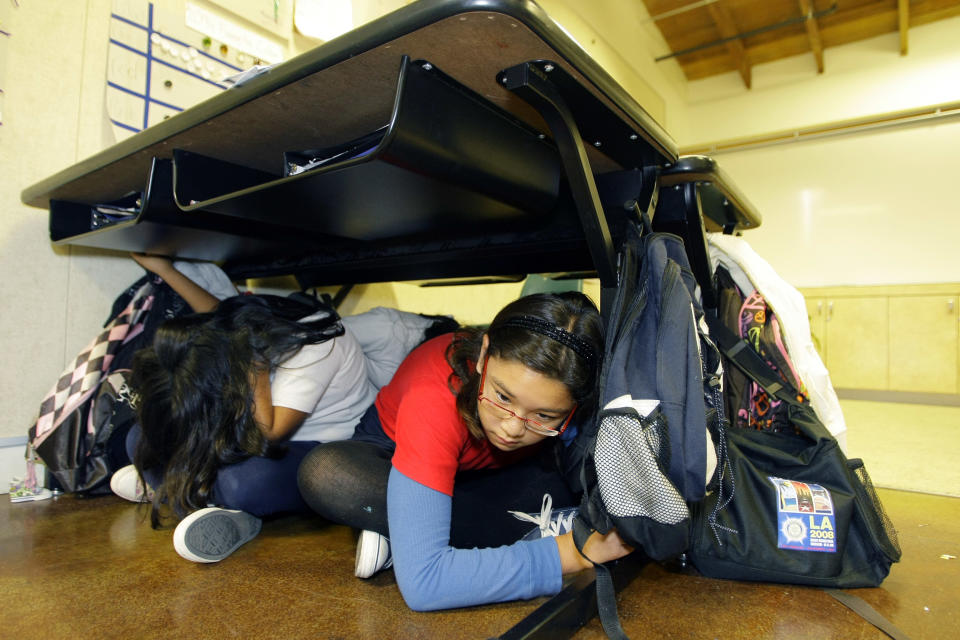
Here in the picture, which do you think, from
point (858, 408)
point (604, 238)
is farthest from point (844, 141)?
point (604, 238)

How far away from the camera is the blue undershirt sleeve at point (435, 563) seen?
768 mm

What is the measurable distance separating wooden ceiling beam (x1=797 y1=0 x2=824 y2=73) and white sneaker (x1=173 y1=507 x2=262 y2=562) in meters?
5.43

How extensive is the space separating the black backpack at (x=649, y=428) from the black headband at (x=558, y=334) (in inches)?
2.2

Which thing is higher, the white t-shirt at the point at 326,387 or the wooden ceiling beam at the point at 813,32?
the wooden ceiling beam at the point at 813,32

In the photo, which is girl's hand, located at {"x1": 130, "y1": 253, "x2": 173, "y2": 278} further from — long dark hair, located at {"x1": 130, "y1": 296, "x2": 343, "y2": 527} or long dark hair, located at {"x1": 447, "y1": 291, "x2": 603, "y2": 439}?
long dark hair, located at {"x1": 447, "y1": 291, "x2": 603, "y2": 439}

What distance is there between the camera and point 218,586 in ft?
2.99

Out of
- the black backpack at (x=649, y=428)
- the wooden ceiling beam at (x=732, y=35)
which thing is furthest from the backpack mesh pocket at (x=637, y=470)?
the wooden ceiling beam at (x=732, y=35)

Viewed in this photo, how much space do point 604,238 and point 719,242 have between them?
0.57 metres

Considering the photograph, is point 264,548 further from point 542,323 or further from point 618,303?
point 618,303

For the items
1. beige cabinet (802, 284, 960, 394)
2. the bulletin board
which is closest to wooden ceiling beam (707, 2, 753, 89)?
beige cabinet (802, 284, 960, 394)

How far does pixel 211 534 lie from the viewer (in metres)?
1.02

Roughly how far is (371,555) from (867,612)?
31.2 inches

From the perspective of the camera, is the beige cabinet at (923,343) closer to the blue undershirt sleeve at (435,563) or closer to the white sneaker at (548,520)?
the white sneaker at (548,520)

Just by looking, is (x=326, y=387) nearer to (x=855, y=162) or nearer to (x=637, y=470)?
(x=637, y=470)
